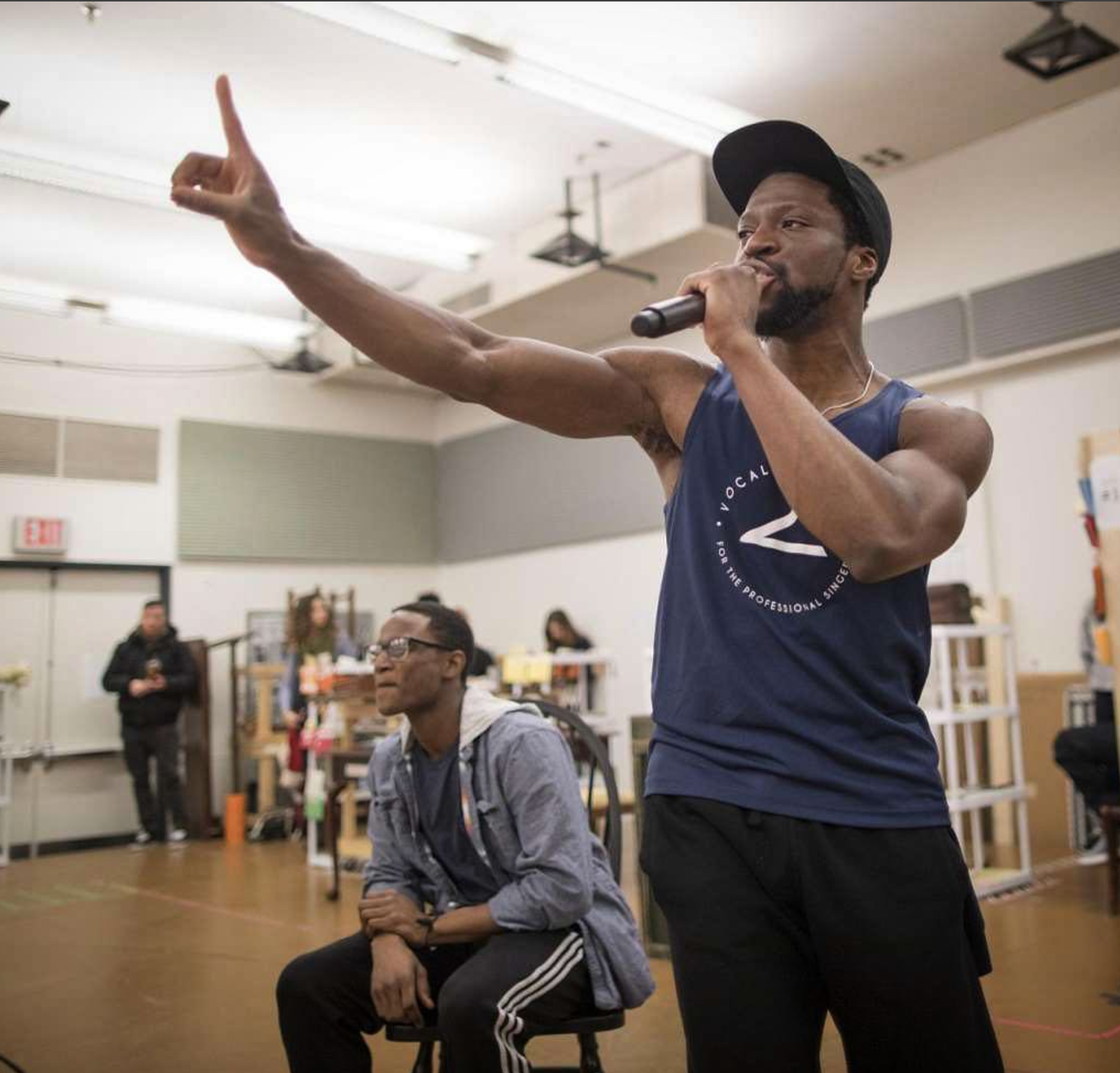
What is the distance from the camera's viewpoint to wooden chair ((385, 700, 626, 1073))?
1.83 m

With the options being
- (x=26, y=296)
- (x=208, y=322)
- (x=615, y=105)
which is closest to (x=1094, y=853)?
(x=615, y=105)

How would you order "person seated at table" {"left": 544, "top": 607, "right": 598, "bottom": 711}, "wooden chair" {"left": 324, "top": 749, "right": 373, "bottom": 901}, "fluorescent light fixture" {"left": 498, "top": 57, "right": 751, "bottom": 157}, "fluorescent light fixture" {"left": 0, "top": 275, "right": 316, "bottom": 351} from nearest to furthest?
"fluorescent light fixture" {"left": 0, "top": 275, "right": 316, "bottom": 351} → "fluorescent light fixture" {"left": 498, "top": 57, "right": 751, "bottom": 157} → "wooden chair" {"left": 324, "top": 749, "right": 373, "bottom": 901} → "person seated at table" {"left": 544, "top": 607, "right": 598, "bottom": 711}

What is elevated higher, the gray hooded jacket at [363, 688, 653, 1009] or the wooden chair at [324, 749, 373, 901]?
the gray hooded jacket at [363, 688, 653, 1009]

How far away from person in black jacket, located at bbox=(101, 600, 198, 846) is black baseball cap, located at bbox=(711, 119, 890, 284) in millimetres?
1889

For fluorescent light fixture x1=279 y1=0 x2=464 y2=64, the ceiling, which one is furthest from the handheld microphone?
fluorescent light fixture x1=279 y1=0 x2=464 y2=64

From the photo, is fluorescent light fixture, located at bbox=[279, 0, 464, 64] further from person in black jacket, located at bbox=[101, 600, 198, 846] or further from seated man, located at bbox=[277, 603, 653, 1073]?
seated man, located at bbox=[277, 603, 653, 1073]

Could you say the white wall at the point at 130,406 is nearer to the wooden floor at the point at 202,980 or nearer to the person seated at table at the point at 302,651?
the wooden floor at the point at 202,980

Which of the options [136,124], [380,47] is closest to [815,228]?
[136,124]

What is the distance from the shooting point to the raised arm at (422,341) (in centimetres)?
105

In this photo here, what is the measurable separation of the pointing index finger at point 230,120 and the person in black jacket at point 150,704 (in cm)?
177

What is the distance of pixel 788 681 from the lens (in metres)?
1.06

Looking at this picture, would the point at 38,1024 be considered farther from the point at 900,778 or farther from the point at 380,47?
the point at 380,47

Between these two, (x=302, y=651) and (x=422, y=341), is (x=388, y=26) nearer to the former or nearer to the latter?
(x=422, y=341)

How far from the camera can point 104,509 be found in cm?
261
